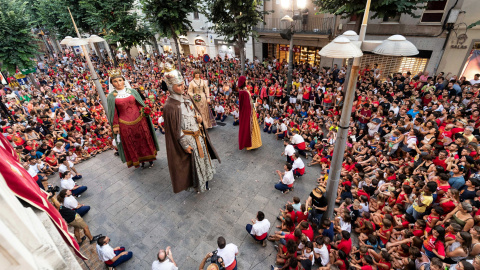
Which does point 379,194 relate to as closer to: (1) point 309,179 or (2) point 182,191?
(1) point 309,179

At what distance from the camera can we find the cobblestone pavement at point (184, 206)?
503 cm

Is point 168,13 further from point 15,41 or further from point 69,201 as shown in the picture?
point 69,201

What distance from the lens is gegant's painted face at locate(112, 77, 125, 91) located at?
6.10 metres

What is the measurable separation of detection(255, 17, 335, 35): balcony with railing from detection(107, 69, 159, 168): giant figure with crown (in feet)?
32.9

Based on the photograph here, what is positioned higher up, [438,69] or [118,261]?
[438,69]

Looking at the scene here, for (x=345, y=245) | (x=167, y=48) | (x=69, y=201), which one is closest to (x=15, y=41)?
(x=69, y=201)

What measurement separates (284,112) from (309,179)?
4.42 metres

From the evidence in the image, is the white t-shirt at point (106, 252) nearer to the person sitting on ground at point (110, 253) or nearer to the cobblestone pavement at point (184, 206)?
the person sitting on ground at point (110, 253)

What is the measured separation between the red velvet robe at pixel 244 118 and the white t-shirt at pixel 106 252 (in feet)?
15.5

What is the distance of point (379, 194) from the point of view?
5.34m

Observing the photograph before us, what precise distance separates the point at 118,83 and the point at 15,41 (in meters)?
11.4

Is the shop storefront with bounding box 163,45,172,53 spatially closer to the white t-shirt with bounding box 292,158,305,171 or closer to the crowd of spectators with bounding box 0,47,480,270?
the crowd of spectators with bounding box 0,47,480,270

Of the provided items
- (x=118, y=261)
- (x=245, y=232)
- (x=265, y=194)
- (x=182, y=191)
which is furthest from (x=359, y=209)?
(x=118, y=261)

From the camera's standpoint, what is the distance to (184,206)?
6.03m
